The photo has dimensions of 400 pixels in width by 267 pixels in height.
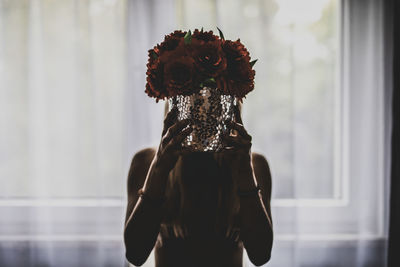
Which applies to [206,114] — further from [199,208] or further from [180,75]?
[199,208]

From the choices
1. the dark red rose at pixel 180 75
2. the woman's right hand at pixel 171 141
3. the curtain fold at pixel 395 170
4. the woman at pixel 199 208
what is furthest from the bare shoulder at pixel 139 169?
the curtain fold at pixel 395 170

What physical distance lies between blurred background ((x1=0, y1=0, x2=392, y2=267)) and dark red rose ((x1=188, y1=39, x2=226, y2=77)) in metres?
0.78

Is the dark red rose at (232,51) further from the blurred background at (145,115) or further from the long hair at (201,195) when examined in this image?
the blurred background at (145,115)

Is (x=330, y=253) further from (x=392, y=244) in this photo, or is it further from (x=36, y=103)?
(x=36, y=103)

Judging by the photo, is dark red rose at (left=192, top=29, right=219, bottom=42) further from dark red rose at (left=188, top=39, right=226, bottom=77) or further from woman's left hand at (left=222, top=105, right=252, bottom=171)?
woman's left hand at (left=222, top=105, right=252, bottom=171)

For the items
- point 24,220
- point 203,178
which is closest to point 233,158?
point 203,178

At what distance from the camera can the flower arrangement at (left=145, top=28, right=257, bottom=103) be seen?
777 millimetres

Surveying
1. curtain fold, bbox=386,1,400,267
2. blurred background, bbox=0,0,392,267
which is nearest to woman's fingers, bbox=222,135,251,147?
blurred background, bbox=0,0,392,267

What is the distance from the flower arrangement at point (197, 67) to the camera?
2.55ft

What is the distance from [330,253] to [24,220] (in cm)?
134

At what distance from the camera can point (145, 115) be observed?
1543 mm

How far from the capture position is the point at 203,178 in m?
1.09

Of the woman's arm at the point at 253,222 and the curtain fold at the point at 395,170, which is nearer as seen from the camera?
the woman's arm at the point at 253,222

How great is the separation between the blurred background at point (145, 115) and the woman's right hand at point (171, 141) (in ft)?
2.02
